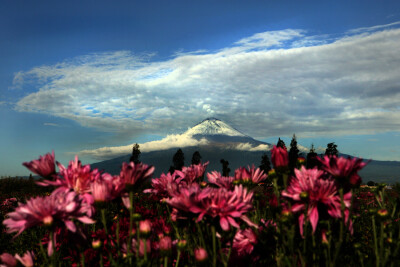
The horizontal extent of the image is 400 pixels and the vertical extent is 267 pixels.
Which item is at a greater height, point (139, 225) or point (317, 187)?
point (317, 187)

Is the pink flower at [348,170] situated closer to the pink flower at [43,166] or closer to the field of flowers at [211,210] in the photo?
the field of flowers at [211,210]

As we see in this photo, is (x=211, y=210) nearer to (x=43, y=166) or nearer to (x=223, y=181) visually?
(x=223, y=181)

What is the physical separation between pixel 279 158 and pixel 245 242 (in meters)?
0.79

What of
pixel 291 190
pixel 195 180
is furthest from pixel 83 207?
pixel 291 190

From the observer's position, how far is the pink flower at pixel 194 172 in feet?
9.47

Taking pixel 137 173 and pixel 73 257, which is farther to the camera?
pixel 73 257

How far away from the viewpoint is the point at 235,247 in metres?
2.55

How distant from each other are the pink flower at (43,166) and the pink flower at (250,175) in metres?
→ 1.41

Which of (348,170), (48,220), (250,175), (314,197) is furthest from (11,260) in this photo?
(348,170)

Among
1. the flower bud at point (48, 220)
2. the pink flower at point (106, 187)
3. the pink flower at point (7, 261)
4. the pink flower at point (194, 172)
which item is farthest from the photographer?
the pink flower at point (194, 172)

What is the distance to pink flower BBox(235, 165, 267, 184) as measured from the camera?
8.52 ft

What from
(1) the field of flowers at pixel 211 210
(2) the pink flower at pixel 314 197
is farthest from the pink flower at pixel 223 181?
(2) the pink flower at pixel 314 197

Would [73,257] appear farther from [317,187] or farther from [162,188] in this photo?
[317,187]

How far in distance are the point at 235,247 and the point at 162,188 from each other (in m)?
0.90
